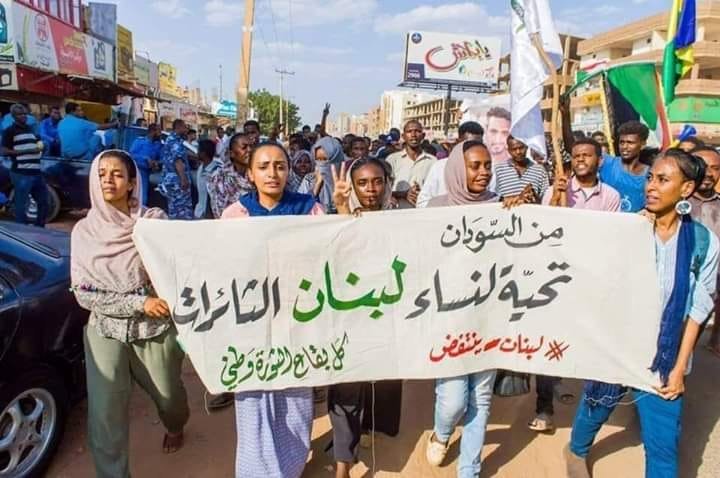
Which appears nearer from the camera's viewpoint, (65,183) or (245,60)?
(65,183)

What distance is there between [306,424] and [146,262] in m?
1.04

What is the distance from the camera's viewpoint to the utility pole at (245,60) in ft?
39.3

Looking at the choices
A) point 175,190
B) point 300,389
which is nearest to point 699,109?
point 175,190

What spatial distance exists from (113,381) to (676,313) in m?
2.53

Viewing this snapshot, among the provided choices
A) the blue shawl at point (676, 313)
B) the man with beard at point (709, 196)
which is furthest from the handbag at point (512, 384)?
the man with beard at point (709, 196)

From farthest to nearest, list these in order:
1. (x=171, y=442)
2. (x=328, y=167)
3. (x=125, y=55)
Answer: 1. (x=125, y=55)
2. (x=328, y=167)
3. (x=171, y=442)

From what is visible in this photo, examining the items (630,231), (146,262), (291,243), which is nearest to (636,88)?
(630,231)

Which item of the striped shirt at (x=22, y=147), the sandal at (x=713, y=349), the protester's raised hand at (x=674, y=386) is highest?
the striped shirt at (x=22, y=147)

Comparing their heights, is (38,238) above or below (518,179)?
below

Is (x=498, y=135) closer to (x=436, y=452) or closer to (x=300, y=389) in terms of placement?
(x=436, y=452)

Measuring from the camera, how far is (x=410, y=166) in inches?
199

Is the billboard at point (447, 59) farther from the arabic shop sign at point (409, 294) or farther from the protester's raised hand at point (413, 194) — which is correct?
the arabic shop sign at point (409, 294)

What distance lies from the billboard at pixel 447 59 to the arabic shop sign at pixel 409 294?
1182 inches

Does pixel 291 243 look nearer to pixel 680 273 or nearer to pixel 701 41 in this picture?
pixel 680 273
